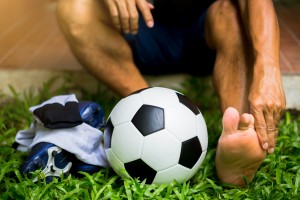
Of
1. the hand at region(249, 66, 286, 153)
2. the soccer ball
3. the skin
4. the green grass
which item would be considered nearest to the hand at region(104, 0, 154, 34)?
the skin

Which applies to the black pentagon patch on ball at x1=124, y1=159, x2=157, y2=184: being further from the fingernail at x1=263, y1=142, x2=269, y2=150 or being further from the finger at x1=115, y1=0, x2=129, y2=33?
the finger at x1=115, y1=0, x2=129, y2=33

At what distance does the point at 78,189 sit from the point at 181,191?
14.9 inches

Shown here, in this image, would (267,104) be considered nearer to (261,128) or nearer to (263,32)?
(261,128)

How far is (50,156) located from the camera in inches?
66.1

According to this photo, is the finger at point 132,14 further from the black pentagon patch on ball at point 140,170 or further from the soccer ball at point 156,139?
the black pentagon patch on ball at point 140,170

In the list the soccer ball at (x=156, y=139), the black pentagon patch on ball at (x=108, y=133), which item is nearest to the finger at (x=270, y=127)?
the soccer ball at (x=156, y=139)

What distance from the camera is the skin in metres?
1.55

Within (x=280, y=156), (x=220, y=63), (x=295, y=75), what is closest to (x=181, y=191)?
(x=280, y=156)

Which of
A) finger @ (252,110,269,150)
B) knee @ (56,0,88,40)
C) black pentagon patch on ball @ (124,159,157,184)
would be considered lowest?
black pentagon patch on ball @ (124,159,157,184)

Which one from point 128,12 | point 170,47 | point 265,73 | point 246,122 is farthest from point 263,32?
point 170,47

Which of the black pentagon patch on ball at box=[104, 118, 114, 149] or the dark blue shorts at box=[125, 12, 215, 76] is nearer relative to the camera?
the black pentagon patch on ball at box=[104, 118, 114, 149]

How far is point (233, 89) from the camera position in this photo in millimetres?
1859

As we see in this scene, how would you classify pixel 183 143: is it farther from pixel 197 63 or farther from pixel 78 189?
pixel 197 63

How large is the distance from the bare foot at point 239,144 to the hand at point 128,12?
0.54m
